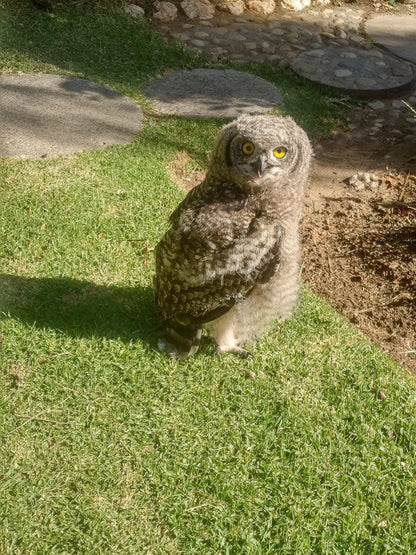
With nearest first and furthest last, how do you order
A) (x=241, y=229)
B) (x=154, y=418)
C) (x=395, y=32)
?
(x=241, y=229) < (x=154, y=418) < (x=395, y=32)

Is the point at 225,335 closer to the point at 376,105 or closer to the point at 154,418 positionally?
the point at 154,418

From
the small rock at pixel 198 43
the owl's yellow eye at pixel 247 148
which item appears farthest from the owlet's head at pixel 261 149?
the small rock at pixel 198 43

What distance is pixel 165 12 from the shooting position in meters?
7.56

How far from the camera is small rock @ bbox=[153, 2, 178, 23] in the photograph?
7.54 m

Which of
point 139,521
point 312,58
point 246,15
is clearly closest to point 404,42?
point 312,58

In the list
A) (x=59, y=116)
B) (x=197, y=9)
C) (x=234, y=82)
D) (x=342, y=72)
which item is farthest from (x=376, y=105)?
(x=59, y=116)

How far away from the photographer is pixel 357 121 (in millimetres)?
6234

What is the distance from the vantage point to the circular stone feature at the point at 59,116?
4973 millimetres

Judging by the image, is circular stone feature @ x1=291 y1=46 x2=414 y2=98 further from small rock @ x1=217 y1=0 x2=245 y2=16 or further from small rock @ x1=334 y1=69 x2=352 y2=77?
small rock @ x1=217 y1=0 x2=245 y2=16

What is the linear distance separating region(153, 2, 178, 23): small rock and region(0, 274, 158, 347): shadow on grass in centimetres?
499

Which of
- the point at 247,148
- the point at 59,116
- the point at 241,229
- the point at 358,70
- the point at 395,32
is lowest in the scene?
the point at 59,116

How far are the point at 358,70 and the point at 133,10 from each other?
286 cm

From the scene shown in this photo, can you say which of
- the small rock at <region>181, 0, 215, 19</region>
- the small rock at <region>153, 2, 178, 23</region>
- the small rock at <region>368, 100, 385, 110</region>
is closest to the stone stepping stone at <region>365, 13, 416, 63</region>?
the small rock at <region>368, 100, 385, 110</region>

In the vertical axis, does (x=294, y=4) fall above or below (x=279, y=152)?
above
